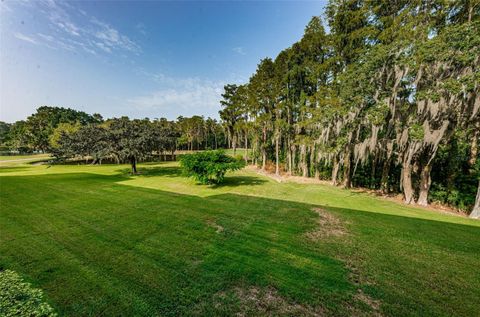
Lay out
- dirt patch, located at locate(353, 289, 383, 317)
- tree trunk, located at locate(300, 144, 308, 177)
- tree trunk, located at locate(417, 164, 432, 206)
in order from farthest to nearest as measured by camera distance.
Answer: tree trunk, located at locate(300, 144, 308, 177) < tree trunk, located at locate(417, 164, 432, 206) < dirt patch, located at locate(353, 289, 383, 317)

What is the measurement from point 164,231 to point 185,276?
212 cm

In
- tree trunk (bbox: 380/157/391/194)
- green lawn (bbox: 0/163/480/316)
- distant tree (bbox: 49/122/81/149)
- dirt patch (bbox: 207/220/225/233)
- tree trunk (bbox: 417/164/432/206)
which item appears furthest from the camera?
distant tree (bbox: 49/122/81/149)

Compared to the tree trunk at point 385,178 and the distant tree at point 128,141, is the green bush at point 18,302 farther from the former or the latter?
the tree trunk at point 385,178

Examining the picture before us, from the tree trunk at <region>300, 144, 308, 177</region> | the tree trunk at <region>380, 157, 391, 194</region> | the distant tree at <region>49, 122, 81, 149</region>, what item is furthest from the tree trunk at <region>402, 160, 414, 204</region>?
the distant tree at <region>49, 122, 81, 149</region>

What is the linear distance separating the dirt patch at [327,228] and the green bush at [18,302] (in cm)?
493

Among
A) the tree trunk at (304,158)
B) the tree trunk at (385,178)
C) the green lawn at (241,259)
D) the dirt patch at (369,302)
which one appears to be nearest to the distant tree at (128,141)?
the green lawn at (241,259)

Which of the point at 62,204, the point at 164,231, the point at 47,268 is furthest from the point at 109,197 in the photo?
the point at 47,268

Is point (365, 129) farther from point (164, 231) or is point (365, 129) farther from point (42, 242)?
point (42, 242)

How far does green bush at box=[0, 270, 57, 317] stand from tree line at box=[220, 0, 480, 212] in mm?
11118

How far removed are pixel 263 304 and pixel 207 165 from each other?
8244 mm

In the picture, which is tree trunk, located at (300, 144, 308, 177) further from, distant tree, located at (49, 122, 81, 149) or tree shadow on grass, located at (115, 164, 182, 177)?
distant tree, located at (49, 122, 81, 149)

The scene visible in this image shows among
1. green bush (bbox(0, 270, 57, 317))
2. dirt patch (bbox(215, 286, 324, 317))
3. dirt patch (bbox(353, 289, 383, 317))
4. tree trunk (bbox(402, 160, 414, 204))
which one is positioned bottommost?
dirt patch (bbox(215, 286, 324, 317))

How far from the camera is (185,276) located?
335cm

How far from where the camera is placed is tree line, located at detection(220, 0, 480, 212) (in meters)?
7.27
